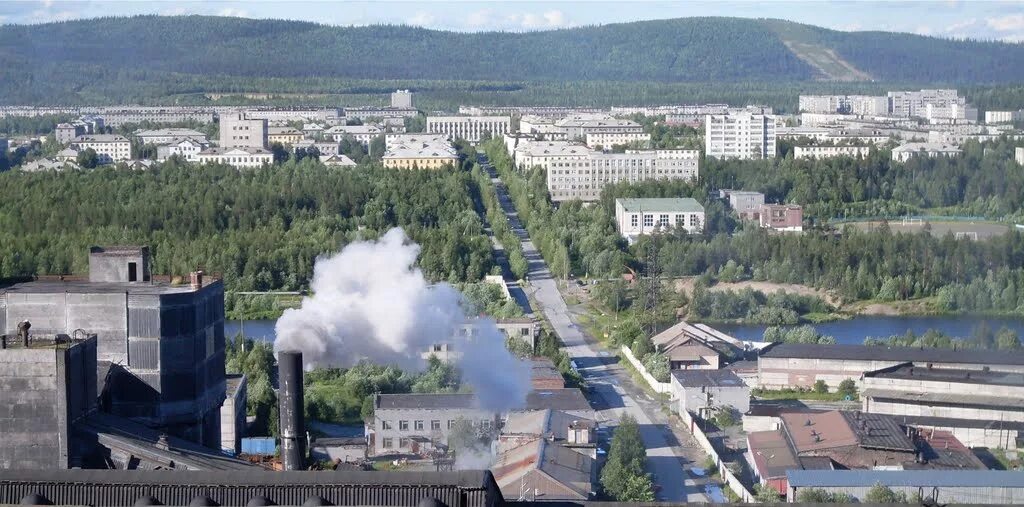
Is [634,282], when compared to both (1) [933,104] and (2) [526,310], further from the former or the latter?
(1) [933,104]

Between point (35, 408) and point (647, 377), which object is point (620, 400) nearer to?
point (647, 377)

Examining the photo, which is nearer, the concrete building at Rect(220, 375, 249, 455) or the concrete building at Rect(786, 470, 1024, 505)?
the concrete building at Rect(786, 470, 1024, 505)

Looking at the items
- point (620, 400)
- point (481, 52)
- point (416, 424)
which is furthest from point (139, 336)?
point (481, 52)

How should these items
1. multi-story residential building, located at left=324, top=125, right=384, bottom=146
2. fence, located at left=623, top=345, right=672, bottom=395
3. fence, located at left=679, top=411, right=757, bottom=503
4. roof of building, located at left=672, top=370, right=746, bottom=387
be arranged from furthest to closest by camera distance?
multi-story residential building, located at left=324, top=125, right=384, bottom=146, fence, located at left=623, top=345, right=672, bottom=395, roof of building, located at left=672, top=370, right=746, bottom=387, fence, located at left=679, top=411, right=757, bottom=503

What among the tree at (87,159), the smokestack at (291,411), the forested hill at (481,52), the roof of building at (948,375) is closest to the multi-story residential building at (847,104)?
the forested hill at (481,52)

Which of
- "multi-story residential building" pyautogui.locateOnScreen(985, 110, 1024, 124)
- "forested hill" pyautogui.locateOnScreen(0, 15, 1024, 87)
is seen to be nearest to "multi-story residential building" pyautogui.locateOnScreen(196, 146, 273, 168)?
"forested hill" pyautogui.locateOnScreen(0, 15, 1024, 87)

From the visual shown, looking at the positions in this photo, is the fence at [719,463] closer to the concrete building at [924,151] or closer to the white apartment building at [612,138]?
the concrete building at [924,151]

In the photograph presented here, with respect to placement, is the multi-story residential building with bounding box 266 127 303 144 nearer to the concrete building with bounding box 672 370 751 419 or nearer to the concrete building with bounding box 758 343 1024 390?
the concrete building with bounding box 758 343 1024 390

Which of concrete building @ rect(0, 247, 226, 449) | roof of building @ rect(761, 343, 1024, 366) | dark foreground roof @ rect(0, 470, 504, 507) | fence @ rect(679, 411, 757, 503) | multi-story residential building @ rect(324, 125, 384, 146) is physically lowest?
fence @ rect(679, 411, 757, 503)
